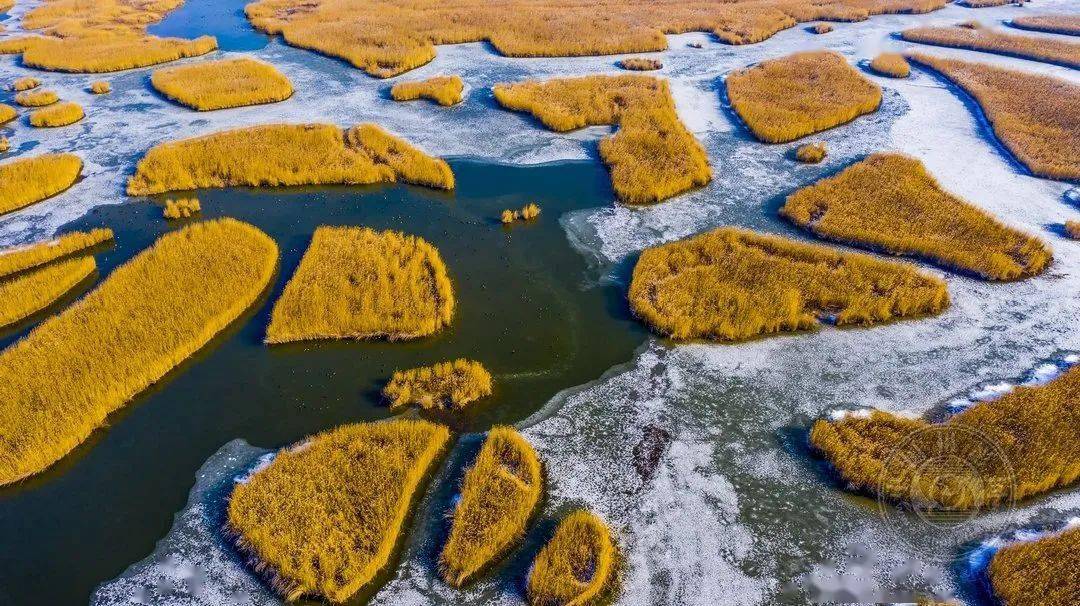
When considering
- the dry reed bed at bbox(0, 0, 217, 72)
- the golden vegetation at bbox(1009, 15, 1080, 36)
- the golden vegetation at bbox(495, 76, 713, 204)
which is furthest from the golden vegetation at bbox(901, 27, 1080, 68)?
the dry reed bed at bbox(0, 0, 217, 72)

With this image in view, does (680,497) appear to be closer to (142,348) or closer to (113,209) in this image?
(142,348)

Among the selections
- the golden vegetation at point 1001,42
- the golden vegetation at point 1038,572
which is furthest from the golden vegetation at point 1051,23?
the golden vegetation at point 1038,572

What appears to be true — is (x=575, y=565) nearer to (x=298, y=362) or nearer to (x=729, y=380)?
(x=729, y=380)

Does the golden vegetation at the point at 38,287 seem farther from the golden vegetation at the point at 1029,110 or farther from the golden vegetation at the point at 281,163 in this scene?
the golden vegetation at the point at 1029,110

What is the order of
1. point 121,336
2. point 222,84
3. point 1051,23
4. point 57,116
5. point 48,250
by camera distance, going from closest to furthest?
point 121,336 < point 48,250 < point 57,116 < point 222,84 < point 1051,23

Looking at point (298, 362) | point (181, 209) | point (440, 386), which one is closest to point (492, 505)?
point (440, 386)

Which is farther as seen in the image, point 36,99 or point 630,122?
point 36,99
